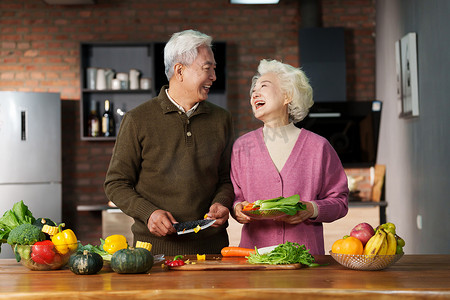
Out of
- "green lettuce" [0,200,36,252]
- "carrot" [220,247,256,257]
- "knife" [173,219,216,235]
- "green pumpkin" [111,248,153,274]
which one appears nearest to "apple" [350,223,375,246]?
"carrot" [220,247,256,257]

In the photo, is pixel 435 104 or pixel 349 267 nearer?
pixel 349 267

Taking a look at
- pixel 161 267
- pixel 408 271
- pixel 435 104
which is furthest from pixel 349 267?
pixel 435 104

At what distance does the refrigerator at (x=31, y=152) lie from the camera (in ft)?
17.4

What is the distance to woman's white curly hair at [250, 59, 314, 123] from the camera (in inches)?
92.4

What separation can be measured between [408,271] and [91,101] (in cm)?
436

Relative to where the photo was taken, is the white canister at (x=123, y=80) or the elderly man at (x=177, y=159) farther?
the white canister at (x=123, y=80)

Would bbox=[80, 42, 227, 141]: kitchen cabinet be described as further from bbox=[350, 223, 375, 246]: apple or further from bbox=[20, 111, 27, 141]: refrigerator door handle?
bbox=[350, 223, 375, 246]: apple

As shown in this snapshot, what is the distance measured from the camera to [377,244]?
6.13ft

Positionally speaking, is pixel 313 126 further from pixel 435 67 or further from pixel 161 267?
pixel 161 267

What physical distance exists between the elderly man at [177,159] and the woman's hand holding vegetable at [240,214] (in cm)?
10

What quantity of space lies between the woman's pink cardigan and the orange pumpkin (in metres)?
0.33

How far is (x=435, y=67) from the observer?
12.6 feet

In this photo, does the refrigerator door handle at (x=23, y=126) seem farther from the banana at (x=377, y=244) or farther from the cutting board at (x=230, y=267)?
the banana at (x=377, y=244)

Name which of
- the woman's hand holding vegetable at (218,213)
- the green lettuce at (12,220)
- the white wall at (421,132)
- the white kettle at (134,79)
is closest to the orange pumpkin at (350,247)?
the woman's hand holding vegetable at (218,213)
